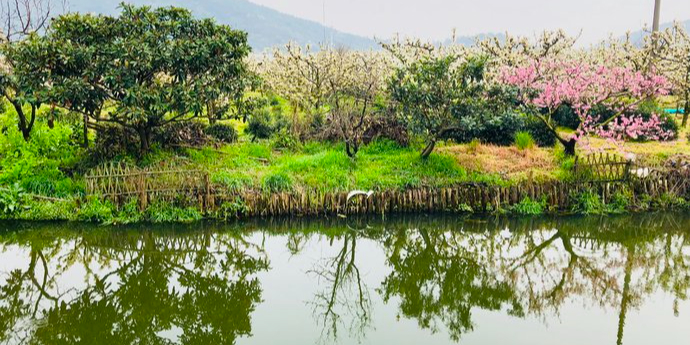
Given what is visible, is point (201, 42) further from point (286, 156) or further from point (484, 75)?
point (484, 75)

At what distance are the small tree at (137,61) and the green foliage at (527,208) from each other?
6878mm

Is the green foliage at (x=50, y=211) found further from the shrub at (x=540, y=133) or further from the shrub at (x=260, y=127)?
the shrub at (x=540, y=133)

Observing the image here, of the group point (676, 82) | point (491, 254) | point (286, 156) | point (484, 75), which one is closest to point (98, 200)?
point (286, 156)

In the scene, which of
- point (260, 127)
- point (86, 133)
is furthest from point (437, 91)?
point (86, 133)

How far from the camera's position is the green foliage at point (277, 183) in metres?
12.5

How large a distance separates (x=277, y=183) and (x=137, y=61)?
3865 mm

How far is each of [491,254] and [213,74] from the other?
732cm

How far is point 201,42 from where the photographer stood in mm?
12625

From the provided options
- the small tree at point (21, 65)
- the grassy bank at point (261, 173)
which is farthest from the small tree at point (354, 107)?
the small tree at point (21, 65)

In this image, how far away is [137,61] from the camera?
11914 millimetres

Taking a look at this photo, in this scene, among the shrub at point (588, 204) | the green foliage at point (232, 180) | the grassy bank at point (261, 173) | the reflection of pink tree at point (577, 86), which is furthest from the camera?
the reflection of pink tree at point (577, 86)

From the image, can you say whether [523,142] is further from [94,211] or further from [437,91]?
[94,211]

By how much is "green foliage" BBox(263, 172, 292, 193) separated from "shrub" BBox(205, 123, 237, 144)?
3.61 meters

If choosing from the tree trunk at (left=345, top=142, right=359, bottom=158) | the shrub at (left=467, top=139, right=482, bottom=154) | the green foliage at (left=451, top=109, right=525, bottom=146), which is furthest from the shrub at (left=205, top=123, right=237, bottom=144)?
the shrub at (left=467, top=139, right=482, bottom=154)
